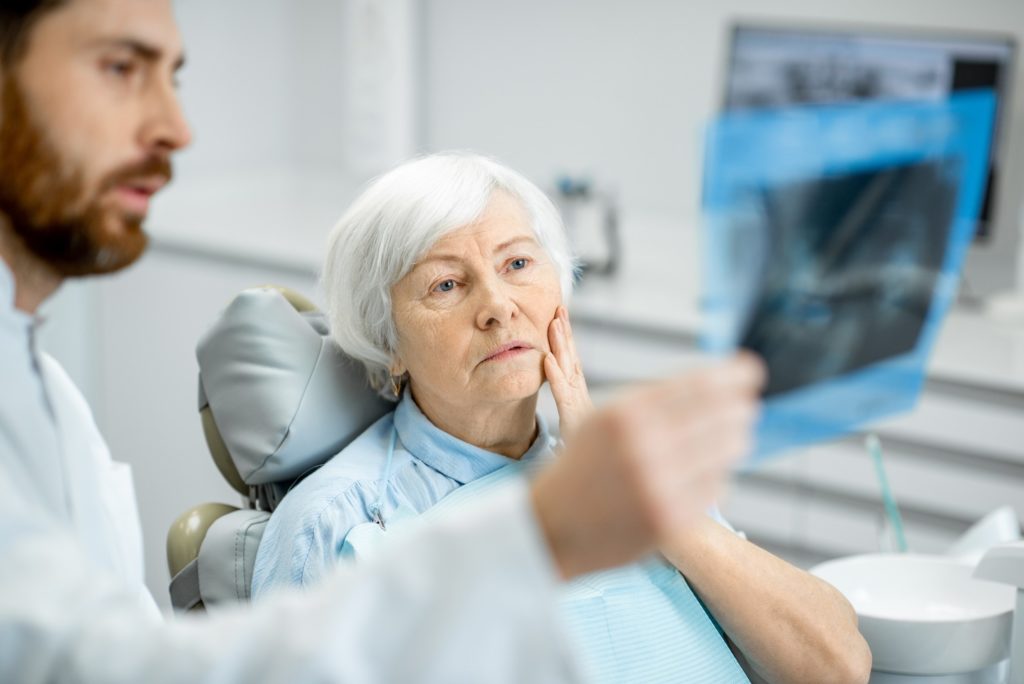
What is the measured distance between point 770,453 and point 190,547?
1.54 metres

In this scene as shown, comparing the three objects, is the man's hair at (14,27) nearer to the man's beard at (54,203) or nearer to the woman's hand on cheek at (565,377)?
the man's beard at (54,203)

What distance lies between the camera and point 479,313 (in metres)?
1.52

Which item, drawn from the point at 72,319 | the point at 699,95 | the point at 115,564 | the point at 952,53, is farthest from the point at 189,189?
the point at 115,564

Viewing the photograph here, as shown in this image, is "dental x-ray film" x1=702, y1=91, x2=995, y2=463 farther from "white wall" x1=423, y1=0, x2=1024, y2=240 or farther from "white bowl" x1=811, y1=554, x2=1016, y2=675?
"white bowl" x1=811, y1=554, x2=1016, y2=675

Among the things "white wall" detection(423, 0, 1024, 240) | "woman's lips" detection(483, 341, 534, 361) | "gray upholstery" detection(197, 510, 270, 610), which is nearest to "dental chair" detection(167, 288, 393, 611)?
"gray upholstery" detection(197, 510, 270, 610)

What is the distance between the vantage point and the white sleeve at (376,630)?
69 centimetres

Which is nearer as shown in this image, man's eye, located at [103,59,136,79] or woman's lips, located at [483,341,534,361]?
man's eye, located at [103,59,136,79]

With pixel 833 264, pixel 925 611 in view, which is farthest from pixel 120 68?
pixel 833 264

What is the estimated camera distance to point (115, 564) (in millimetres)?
945

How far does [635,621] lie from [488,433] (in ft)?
1.00

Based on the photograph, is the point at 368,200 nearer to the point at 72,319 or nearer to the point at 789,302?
the point at 789,302

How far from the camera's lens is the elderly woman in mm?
1430

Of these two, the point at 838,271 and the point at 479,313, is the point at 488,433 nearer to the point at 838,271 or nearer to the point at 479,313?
the point at 479,313

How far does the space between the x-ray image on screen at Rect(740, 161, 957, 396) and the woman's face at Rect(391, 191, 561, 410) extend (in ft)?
4.23
